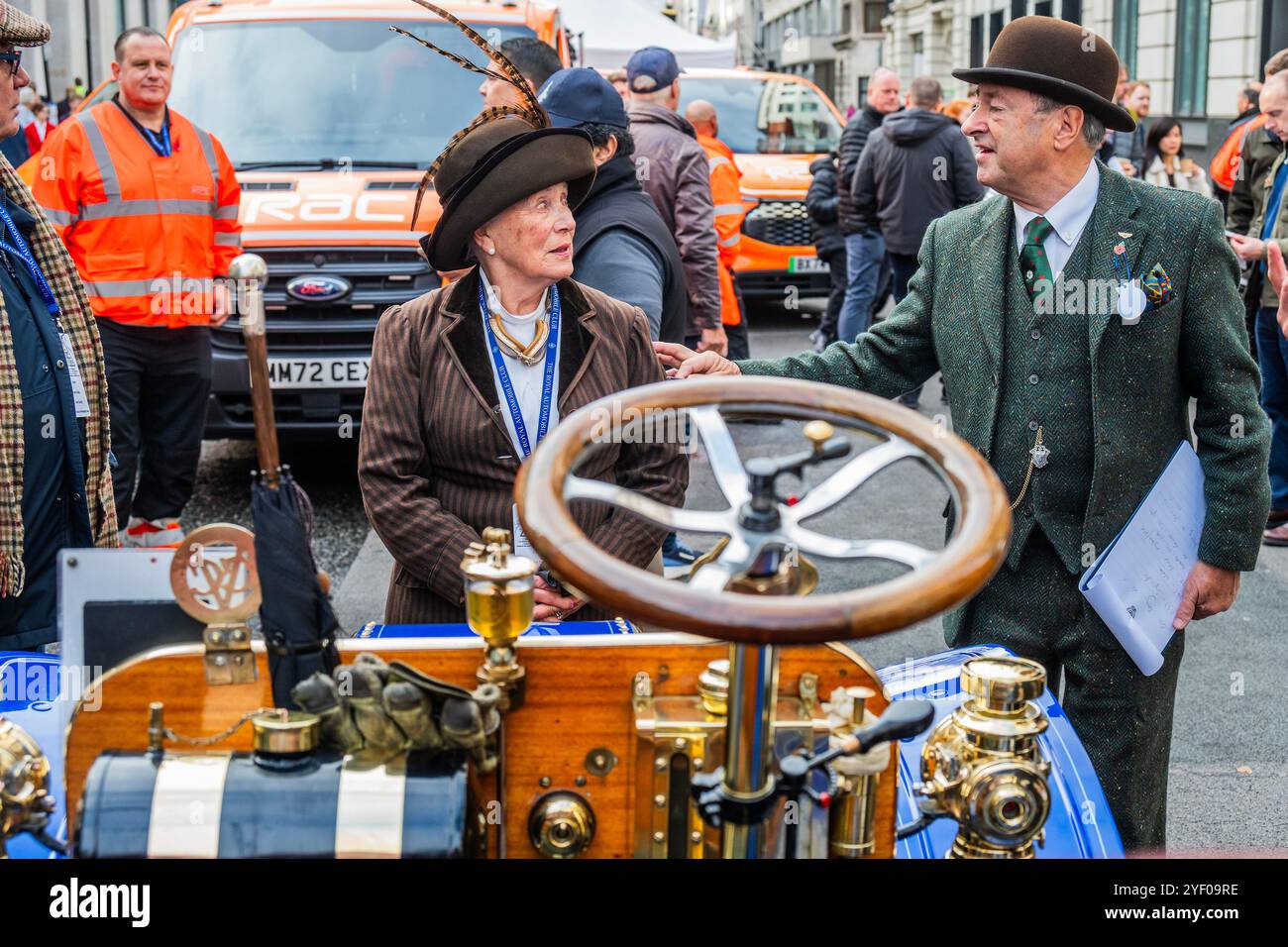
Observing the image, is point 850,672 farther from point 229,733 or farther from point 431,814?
point 229,733


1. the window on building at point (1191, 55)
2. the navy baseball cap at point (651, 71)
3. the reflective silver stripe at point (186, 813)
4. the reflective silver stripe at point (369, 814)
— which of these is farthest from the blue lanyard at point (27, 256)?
the window on building at point (1191, 55)

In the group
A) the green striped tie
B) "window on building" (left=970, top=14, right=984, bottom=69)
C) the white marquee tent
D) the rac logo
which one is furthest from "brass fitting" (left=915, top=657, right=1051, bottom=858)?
"window on building" (left=970, top=14, right=984, bottom=69)

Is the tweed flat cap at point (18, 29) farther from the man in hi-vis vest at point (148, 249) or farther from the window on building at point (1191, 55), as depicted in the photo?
the window on building at point (1191, 55)

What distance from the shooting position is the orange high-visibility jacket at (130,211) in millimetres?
6008

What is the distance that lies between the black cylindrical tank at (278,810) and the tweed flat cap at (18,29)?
7.36 ft

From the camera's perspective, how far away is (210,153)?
6.34 m

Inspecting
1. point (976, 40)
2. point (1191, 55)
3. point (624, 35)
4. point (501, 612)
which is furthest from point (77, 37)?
point (501, 612)

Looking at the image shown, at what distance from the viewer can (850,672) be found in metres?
2.04

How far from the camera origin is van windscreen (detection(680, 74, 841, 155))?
43.9 ft

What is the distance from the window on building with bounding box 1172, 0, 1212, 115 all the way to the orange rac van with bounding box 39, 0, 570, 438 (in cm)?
1532

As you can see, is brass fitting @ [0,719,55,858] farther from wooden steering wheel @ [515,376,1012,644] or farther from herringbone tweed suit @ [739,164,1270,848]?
herringbone tweed suit @ [739,164,1270,848]

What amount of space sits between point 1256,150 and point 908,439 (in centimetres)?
719

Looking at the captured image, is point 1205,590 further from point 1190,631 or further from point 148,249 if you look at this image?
point 148,249
